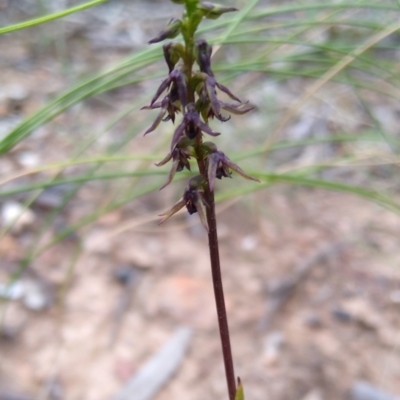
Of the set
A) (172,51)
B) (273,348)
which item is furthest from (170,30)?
(273,348)

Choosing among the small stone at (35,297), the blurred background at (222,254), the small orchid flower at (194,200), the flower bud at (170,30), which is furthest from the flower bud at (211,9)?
the small stone at (35,297)

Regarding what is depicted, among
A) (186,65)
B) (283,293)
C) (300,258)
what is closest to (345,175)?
(300,258)

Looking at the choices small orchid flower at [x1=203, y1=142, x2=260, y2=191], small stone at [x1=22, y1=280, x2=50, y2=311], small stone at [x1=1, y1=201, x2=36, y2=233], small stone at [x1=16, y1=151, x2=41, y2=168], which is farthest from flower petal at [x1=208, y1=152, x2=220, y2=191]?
small stone at [x1=16, y1=151, x2=41, y2=168]

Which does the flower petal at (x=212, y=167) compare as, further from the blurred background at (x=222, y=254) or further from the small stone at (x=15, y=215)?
the small stone at (x=15, y=215)

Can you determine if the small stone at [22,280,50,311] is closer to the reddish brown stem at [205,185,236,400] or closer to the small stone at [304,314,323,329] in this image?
the small stone at [304,314,323,329]

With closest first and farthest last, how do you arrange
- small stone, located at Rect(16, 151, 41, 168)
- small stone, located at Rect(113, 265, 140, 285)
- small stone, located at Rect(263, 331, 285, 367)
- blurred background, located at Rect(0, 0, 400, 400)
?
blurred background, located at Rect(0, 0, 400, 400)
small stone, located at Rect(263, 331, 285, 367)
small stone, located at Rect(113, 265, 140, 285)
small stone, located at Rect(16, 151, 41, 168)

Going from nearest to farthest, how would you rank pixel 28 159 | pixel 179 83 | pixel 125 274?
pixel 179 83
pixel 125 274
pixel 28 159

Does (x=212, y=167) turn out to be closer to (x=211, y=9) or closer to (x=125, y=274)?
(x=211, y=9)

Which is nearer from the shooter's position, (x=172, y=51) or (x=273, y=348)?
(x=172, y=51)
